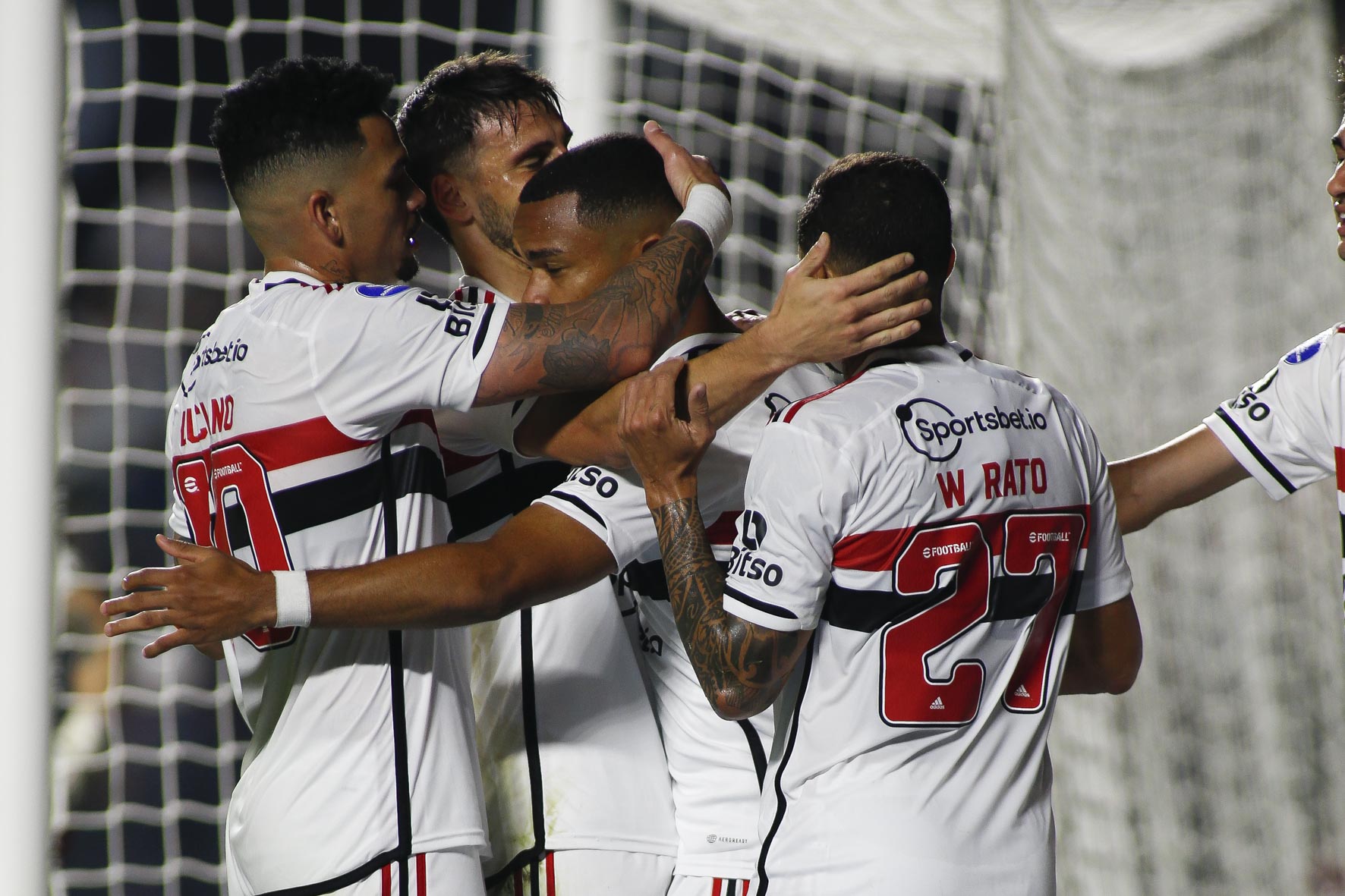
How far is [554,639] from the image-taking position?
2.15 metres

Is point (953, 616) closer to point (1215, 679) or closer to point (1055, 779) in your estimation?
point (1055, 779)

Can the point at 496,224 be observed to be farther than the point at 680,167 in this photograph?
Yes

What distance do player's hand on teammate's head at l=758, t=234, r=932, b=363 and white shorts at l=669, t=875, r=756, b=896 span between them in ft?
2.54

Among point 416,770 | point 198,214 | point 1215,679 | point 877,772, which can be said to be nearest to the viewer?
point 877,772

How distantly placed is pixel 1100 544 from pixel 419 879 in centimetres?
110

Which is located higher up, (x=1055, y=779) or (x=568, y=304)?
(x=568, y=304)

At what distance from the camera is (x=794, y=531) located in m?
1.67

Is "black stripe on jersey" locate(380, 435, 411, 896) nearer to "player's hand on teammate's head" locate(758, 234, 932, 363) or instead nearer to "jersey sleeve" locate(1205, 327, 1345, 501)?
"player's hand on teammate's head" locate(758, 234, 932, 363)

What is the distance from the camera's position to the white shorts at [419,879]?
185 centimetres

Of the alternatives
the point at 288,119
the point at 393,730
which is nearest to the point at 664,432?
the point at 393,730

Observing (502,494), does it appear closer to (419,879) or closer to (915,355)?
(419,879)

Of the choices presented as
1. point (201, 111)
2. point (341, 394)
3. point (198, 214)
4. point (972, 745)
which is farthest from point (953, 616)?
point (201, 111)

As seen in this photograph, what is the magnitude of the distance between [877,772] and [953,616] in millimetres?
223

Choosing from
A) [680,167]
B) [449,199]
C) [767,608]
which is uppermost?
[449,199]
